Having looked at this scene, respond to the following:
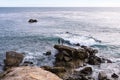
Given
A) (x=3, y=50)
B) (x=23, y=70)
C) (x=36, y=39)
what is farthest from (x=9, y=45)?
(x=23, y=70)

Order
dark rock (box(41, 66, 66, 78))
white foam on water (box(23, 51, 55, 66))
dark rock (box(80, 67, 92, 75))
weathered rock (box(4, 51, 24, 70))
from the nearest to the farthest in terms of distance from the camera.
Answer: dark rock (box(41, 66, 66, 78)) → dark rock (box(80, 67, 92, 75)) → weathered rock (box(4, 51, 24, 70)) → white foam on water (box(23, 51, 55, 66))

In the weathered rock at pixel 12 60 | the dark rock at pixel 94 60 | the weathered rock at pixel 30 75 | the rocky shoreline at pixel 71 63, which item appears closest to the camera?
the weathered rock at pixel 30 75

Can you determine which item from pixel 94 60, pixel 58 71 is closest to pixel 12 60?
pixel 58 71

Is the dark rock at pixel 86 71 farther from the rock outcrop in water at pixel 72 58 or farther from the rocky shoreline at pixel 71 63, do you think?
the rock outcrop in water at pixel 72 58

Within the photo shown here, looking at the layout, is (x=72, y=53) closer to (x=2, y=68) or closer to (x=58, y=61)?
(x=58, y=61)

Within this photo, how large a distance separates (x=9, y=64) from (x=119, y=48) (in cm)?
2192

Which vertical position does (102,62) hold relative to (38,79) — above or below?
below

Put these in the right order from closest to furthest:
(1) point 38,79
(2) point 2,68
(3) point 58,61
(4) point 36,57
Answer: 1. (1) point 38,79
2. (2) point 2,68
3. (3) point 58,61
4. (4) point 36,57

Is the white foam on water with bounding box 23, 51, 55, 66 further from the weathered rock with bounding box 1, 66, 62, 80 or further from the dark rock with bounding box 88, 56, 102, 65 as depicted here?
the weathered rock with bounding box 1, 66, 62, 80

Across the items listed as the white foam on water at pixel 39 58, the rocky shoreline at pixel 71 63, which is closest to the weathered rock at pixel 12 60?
the rocky shoreline at pixel 71 63

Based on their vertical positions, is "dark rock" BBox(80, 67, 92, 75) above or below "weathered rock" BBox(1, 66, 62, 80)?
below

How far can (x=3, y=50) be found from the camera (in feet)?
129

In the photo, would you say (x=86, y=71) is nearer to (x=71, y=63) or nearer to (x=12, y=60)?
(x=71, y=63)

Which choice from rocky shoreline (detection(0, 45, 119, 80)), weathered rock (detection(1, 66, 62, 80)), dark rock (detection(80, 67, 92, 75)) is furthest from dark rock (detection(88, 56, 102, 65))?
weathered rock (detection(1, 66, 62, 80))
